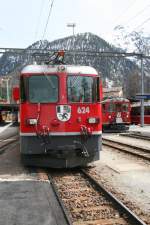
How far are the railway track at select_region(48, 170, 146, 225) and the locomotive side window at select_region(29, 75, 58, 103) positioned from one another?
2206 mm

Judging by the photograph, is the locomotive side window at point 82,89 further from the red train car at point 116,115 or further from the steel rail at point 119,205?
the red train car at point 116,115

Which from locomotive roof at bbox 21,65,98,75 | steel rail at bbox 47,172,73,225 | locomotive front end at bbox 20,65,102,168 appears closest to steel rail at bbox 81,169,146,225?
steel rail at bbox 47,172,73,225

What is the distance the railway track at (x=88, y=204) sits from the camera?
7.87 metres

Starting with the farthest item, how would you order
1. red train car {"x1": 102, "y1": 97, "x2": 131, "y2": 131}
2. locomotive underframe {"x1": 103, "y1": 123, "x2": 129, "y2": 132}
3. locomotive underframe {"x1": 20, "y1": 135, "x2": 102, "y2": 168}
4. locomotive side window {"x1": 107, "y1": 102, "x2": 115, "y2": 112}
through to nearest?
locomotive side window {"x1": 107, "y1": 102, "x2": 115, "y2": 112} → locomotive underframe {"x1": 103, "y1": 123, "x2": 129, "y2": 132} → red train car {"x1": 102, "y1": 97, "x2": 131, "y2": 131} → locomotive underframe {"x1": 20, "y1": 135, "x2": 102, "y2": 168}

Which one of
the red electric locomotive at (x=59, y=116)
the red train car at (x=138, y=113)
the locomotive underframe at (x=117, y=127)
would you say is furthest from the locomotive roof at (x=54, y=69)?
the red train car at (x=138, y=113)

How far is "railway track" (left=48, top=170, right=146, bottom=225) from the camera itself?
7871 mm

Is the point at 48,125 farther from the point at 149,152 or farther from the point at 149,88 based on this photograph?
the point at 149,88

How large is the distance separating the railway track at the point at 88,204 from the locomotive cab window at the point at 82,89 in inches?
91.0

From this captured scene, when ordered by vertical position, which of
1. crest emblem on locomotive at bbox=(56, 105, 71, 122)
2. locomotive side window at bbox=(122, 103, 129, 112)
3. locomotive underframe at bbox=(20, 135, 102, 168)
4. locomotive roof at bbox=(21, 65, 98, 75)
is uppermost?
locomotive roof at bbox=(21, 65, 98, 75)

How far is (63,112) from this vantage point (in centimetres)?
1352

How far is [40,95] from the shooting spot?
13.6 m

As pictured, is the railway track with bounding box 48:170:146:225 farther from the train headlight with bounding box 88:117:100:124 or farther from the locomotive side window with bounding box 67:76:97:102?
the locomotive side window with bounding box 67:76:97:102

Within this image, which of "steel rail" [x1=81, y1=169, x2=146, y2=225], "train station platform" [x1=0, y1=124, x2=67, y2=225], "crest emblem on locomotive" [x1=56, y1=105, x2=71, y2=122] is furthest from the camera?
"crest emblem on locomotive" [x1=56, y1=105, x2=71, y2=122]

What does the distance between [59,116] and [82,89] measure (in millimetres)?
1037
